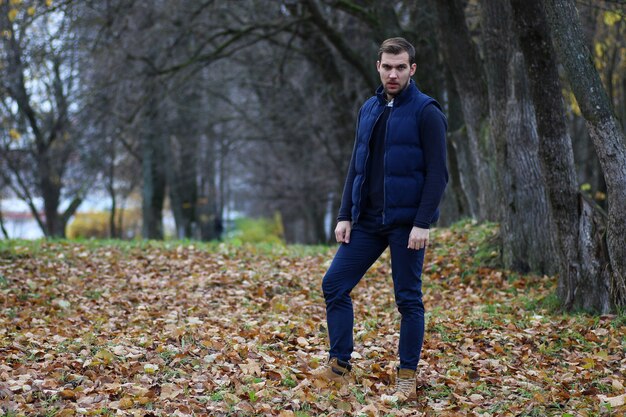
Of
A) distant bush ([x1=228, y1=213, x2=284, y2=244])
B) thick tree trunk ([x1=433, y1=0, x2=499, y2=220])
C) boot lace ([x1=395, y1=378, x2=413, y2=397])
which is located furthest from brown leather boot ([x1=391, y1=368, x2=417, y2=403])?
distant bush ([x1=228, y1=213, x2=284, y2=244])

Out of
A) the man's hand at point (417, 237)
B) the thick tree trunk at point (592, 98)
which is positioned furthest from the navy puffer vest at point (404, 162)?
the thick tree trunk at point (592, 98)

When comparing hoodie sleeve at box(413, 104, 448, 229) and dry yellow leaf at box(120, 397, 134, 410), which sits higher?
hoodie sleeve at box(413, 104, 448, 229)

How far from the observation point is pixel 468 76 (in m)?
11.3

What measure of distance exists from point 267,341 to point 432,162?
264cm

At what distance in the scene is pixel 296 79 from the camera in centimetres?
2178

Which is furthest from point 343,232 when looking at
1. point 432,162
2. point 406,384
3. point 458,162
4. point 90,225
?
Answer: point 90,225

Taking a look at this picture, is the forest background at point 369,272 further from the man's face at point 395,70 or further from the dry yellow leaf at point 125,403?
the man's face at point 395,70

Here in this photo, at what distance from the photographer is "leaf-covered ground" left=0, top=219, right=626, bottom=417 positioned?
5.12 m

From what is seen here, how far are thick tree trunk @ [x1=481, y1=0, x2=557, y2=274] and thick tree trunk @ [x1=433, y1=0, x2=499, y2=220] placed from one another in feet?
5.14

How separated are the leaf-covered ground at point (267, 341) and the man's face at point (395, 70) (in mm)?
2049

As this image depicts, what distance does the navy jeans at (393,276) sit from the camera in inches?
201

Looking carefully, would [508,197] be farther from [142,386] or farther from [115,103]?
[115,103]

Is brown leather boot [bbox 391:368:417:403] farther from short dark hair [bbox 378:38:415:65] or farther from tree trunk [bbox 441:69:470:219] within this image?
tree trunk [bbox 441:69:470:219]

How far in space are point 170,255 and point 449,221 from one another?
20.0 ft
